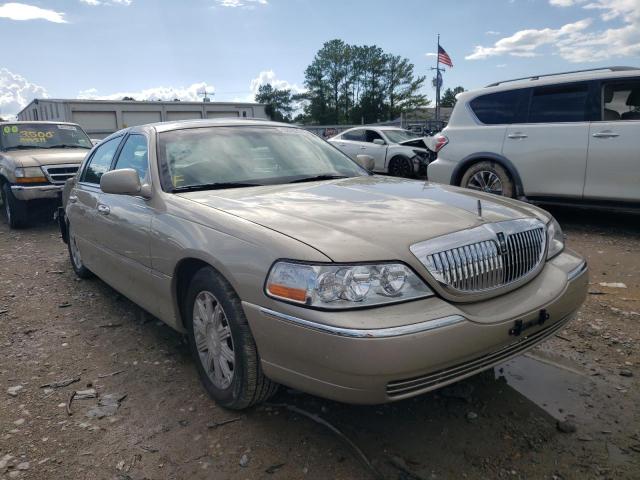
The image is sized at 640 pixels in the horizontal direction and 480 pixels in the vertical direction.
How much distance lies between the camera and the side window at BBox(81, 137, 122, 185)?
13.5 feet

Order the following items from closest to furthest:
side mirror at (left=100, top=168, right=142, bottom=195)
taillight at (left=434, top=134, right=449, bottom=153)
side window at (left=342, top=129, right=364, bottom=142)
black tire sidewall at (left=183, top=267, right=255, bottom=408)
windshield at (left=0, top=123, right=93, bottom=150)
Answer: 1. black tire sidewall at (left=183, top=267, right=255, bottom=408)
2. side mirror at (left=100, top=168, right=142, bottom=195)
3. taillight at (left=434, top=134, right=449, bottom=153)
4. windshield at (left=0, top=123, right=93, bottom=150)
5. side window at (left=342, top=129, right=364, bottom=142)

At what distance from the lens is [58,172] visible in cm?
810

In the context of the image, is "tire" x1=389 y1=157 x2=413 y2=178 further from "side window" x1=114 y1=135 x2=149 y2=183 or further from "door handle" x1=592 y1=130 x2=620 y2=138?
"side window" x1=114 y1=135 x2=149 y2=183

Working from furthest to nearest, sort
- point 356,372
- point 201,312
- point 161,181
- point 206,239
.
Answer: point 161,181 < point 201,312 < point 206,239 < point 356,372

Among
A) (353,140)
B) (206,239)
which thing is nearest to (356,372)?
(206,239)

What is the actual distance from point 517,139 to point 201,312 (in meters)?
5.05

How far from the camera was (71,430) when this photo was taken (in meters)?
2.52

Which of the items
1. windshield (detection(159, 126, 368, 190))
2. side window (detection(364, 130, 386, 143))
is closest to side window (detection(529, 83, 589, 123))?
windshield (detection(159, 126, 368, 190))

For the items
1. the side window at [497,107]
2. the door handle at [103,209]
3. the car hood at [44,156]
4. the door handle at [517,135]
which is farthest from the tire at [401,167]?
the door handle at [103,209]

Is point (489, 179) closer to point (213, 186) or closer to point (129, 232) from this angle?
point (213, 186)

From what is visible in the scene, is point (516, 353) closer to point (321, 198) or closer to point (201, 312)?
point (321, 198)

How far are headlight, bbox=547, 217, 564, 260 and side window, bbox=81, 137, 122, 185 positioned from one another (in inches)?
130

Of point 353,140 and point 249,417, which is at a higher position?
point 353,140

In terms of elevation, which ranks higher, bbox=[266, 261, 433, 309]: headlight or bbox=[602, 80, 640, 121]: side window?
bbox=[602, 80, 640, 121]: side window
